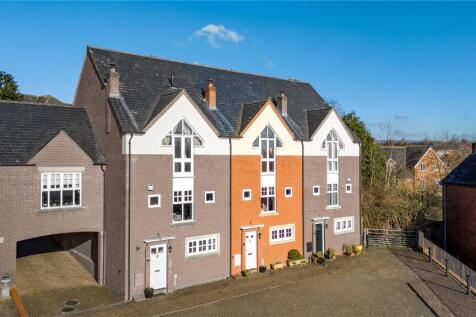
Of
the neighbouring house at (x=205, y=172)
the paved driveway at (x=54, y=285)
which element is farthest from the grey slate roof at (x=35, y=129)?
the paved driveway at (x=54, y=285)

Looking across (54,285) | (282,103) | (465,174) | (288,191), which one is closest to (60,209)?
A: (54,285)

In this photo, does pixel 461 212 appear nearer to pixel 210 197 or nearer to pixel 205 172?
pixel 210 197

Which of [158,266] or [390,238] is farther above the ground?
[158,266]

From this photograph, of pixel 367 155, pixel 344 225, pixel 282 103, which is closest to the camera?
pixel 282 103

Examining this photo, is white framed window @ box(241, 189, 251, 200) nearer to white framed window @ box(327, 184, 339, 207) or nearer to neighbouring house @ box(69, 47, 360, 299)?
neighbouring house @ box(69, 47, 360, 299)

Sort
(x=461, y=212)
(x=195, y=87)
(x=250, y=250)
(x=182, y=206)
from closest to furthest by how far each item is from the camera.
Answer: (x=182, y=206) < (x=250, y=250) < (x=195, y=87) < (x=461, y=212)

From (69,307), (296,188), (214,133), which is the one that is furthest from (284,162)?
(69,307)

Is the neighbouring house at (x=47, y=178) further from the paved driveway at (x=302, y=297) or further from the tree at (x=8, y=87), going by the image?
the tree at (x=8, y=87)

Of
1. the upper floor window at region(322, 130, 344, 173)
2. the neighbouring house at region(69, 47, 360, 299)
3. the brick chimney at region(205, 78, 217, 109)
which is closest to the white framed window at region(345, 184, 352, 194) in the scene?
the neighbouring house at region(69, 47, 360, 299)
